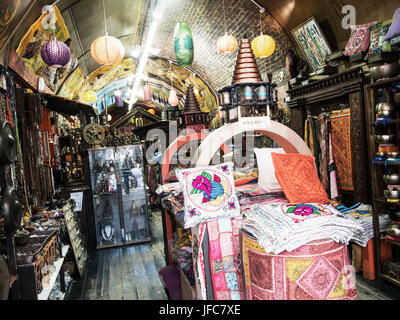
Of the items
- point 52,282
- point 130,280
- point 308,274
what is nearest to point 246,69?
point 308,274

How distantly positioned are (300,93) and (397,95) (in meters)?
2.31

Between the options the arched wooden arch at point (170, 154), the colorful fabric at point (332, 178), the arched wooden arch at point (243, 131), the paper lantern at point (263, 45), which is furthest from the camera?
the paper lantern at point (263, 45)

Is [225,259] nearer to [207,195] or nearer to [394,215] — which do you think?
[207,195]

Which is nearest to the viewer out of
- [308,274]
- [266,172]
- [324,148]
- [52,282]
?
[308,274]

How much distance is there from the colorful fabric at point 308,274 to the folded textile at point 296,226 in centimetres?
4

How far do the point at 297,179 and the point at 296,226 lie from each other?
499 mm

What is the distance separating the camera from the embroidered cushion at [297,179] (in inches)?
79.1

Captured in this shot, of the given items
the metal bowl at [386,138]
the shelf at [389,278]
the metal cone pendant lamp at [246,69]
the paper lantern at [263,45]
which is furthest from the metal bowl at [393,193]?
the paper lantern at [263,45]

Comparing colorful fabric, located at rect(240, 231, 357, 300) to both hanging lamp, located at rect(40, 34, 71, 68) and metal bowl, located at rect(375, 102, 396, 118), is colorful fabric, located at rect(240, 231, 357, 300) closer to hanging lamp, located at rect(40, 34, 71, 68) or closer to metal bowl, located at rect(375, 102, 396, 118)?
metal bowl, located at rect(375, 102, 396, 118)

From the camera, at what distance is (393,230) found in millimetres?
3438

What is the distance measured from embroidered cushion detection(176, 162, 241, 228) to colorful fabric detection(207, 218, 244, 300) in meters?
0.06

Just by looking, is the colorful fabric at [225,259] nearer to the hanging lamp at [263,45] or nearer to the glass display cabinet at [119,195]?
the hanging lamp at [263,45]

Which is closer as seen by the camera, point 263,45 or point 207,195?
point 207,195

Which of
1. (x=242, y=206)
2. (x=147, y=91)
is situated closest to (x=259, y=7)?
(x=242, y=206)
